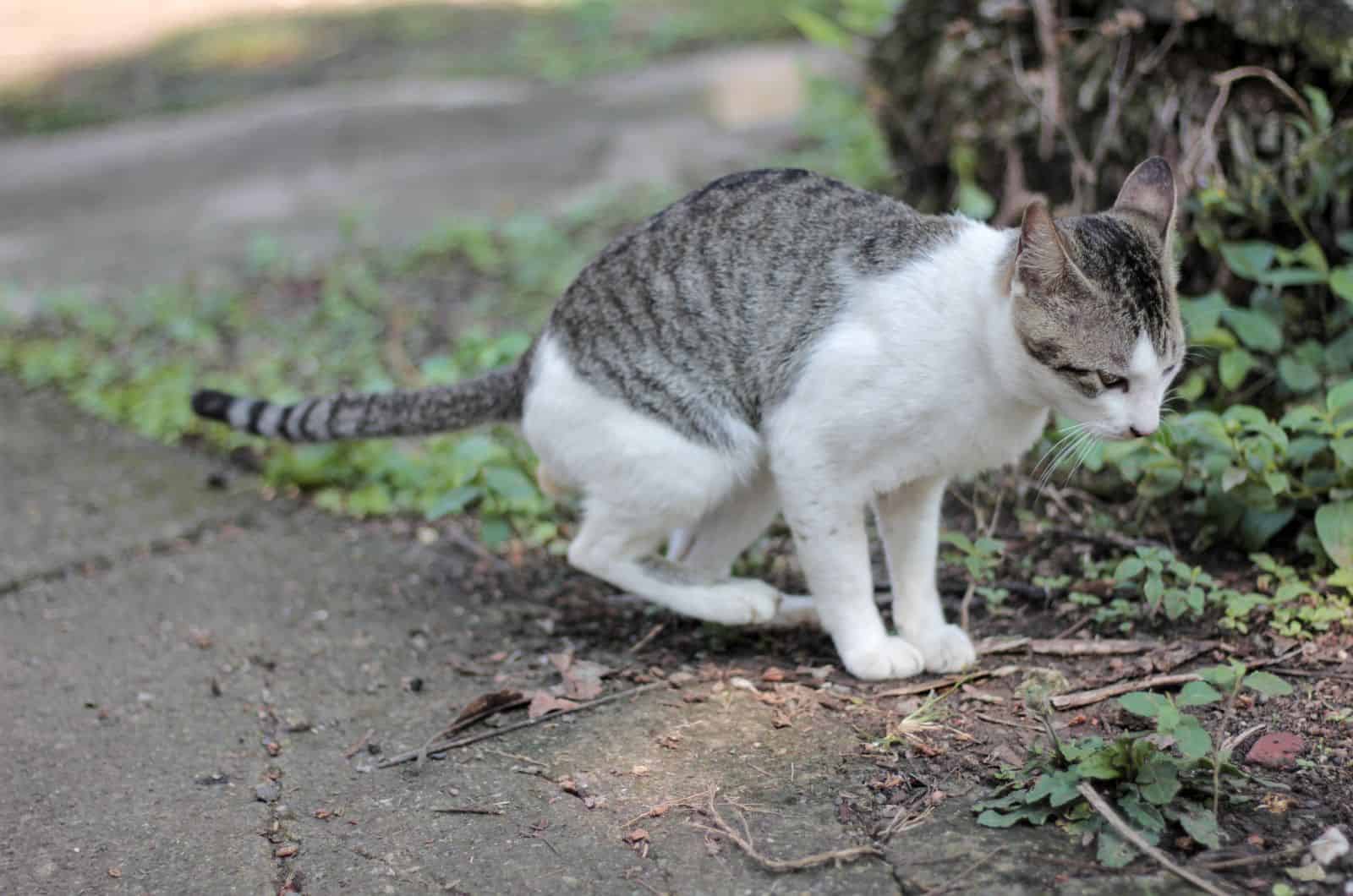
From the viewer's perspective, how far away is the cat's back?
10.9 ft

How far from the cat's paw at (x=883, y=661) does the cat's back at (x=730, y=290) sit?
0.66 m

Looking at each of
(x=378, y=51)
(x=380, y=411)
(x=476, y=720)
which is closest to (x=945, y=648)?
A: (x=476, y=720)

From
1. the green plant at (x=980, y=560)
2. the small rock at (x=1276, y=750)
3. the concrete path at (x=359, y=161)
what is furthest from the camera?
the concrete path at (x=359, y=161)

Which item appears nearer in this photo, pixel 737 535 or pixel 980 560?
pixel 980 560

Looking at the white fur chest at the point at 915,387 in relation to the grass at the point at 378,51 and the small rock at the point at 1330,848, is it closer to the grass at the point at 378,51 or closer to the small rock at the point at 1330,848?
the small rock at the point at 1330,848

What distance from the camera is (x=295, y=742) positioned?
3.24 meters

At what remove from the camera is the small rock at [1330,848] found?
2.35 meters

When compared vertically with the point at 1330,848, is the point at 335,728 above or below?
below

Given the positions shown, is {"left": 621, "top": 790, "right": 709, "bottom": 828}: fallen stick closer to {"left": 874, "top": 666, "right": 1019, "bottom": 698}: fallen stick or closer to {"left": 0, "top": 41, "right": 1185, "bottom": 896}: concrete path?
{"left": 0, "top": 41, "right": 1185, "bottom": 896}: concrete path

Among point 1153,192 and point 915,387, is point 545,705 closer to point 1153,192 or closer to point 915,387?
point 915,387

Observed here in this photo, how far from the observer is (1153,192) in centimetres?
312

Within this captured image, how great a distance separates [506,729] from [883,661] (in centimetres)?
96

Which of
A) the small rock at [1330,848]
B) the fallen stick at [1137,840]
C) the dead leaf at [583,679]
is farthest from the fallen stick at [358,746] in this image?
the small rock at [1330,848]

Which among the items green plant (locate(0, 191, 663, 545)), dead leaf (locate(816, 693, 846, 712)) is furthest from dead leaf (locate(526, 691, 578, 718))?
green plant (locate(0, 191, 663, 545))
